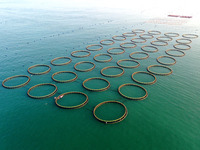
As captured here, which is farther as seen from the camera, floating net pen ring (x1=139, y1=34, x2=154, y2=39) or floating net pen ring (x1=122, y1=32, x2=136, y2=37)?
floating net pen ring (x1=122, y1=32, x2=136, y2=37)

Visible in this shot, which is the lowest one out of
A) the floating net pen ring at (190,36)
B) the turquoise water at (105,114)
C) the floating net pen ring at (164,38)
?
the turquoise water at (105,114)

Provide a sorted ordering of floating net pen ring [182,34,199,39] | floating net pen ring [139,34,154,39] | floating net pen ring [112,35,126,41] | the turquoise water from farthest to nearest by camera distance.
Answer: floating net pen ring [139,34,154,39] → floating net pen ring [112,35,126,41] → floating net pen ring [182,34,199,39] → the turquoise water

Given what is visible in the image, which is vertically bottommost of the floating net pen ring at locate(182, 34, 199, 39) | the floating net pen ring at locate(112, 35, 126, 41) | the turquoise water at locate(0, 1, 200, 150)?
the turquoise water at locate(0, 1, 200, 150)

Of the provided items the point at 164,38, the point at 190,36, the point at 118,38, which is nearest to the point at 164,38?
the point at 164,38

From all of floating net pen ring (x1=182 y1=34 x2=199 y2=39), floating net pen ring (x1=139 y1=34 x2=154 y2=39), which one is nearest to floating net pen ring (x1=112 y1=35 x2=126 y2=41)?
floating net pen ring (x1=139 y1=34 x2=154 y2=39)

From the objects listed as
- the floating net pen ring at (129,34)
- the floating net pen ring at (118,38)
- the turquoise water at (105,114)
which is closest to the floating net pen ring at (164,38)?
the floating net pen ring at (129,34)

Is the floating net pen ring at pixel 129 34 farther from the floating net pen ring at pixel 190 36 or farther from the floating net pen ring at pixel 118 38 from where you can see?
the floating net pen ring at pixel 190 36

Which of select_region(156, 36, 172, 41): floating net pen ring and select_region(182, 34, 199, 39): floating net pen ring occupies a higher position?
select_region(182, 34, 199, 39): floating net pen ring

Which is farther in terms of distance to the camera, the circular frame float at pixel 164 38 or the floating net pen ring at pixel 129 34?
the floating net pen ring at pixel 129 34

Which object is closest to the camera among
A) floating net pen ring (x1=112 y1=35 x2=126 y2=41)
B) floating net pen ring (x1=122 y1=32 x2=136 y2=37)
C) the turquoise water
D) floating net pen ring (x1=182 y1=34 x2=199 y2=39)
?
the turquoise water

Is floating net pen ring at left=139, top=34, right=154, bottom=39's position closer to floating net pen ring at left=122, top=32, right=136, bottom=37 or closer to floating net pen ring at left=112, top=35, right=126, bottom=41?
floating net pen ring at left=122, top=32, right=136, bottom=37

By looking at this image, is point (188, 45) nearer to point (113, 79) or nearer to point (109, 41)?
point (109, 41)

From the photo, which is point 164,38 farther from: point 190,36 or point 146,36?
point 190,36
